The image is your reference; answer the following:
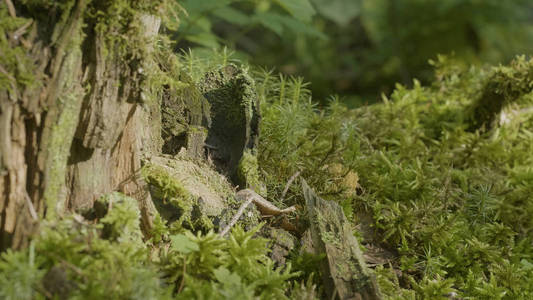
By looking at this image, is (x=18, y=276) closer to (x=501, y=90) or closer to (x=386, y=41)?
(x=501, y=90)

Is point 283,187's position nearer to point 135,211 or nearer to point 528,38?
point 135,211

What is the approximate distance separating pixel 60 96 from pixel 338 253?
116 cm

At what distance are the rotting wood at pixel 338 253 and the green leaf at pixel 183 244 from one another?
20.6 inches

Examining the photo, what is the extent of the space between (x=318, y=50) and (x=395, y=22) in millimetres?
1224

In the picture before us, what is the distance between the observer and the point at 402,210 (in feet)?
7.68

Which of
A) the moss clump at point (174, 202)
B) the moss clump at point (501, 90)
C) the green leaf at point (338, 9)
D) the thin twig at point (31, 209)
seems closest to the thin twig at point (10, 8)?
the thin twig at point (31, 209)

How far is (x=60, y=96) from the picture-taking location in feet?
4.81

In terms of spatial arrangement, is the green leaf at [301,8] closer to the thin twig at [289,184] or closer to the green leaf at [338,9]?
the thin twig at [289,184]

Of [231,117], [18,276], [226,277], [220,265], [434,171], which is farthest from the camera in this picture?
[434,171]

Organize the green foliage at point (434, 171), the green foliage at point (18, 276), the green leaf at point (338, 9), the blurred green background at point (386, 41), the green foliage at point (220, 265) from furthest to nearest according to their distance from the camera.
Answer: the blurred green background at point (386, 41)
the green leaf at point (338, 9)
the green foliage at point (434, 171)
the green foliage at point (220, 265)
the green foliage at point (18, 276)

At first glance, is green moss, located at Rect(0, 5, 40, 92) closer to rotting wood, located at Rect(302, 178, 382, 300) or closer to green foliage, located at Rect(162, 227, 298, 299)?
green foliage, located at Rect(162, 227, 298, 299)

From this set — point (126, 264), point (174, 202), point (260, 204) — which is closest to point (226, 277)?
point (126, 264)

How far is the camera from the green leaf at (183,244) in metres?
1.60

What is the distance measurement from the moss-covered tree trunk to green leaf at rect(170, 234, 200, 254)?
340 millimetres
